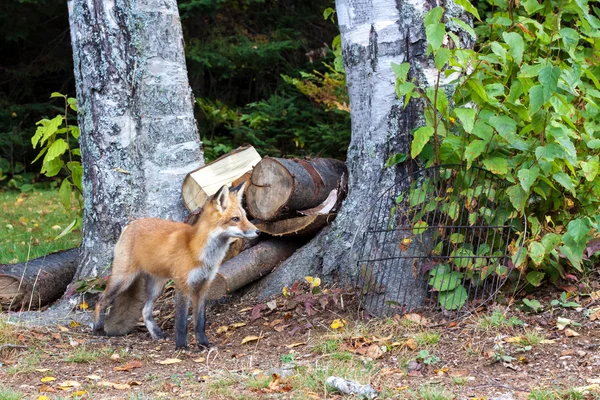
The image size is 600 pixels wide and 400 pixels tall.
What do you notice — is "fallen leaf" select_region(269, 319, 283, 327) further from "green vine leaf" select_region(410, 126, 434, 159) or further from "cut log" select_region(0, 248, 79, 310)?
"cut log" select_region(0, 248, 79, 310)

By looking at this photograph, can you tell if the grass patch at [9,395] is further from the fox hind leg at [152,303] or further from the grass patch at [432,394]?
the grass patch at [432,394]

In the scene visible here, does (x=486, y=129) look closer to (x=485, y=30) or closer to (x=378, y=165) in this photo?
(x=378, y=165)

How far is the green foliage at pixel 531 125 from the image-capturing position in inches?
189

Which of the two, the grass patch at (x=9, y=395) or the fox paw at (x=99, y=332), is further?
the fox paw at (x=99, y=332)

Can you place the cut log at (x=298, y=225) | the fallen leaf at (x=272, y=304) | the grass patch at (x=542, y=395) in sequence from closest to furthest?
the grass patch at (x=542, y=395) < the fallen leaf at (x=272, y=304) < the cut log at (x=298, y=225)

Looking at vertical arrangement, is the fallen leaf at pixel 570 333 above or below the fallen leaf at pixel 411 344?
above

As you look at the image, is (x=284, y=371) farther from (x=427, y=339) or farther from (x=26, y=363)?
(x=26, y=363)

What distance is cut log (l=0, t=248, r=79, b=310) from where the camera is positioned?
664cm

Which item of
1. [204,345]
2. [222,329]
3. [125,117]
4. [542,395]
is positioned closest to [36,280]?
[125,117]

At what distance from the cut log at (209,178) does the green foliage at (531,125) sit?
1989 millimetres

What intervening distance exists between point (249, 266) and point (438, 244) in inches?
67.7

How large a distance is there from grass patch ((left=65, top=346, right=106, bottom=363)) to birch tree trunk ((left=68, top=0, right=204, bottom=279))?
1361 millimetres

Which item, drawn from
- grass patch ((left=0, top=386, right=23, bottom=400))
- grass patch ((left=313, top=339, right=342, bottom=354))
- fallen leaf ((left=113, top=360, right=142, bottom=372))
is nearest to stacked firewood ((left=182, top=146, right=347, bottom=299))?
fallen leaf ((left=113, top=360, right=142, bottom=372))

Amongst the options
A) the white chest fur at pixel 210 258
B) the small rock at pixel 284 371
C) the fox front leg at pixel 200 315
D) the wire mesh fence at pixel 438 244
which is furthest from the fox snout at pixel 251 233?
the small rock at pixel 284 371
